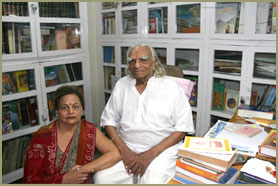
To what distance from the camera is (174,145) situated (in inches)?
69.0

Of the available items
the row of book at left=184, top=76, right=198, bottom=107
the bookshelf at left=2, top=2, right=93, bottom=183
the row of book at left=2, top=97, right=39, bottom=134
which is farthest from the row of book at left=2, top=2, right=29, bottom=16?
the row of book at left=184, top=76, right=198, bottom=107

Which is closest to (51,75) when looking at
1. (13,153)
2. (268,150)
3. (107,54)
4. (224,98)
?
(107,54)

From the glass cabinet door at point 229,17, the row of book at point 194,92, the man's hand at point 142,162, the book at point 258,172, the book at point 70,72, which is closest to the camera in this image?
the book at point 258,172

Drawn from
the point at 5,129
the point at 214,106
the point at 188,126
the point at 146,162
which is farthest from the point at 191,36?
the point at 5,129

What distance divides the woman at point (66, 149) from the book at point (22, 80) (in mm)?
1179

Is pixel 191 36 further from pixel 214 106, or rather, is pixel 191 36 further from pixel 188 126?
pixel 188 126

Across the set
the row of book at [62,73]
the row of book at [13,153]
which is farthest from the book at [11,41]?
the row of book at [13,153]

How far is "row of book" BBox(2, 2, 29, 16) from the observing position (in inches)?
90.6

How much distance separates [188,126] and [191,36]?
1.07m

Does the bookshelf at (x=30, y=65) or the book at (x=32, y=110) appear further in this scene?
the book at (x=32, y=110)

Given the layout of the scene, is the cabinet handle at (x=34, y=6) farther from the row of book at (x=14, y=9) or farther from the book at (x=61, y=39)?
the book at (x=61, y=39)

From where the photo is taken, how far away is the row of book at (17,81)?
239 cm

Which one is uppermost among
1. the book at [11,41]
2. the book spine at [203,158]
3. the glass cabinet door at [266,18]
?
the glass cabinet door at [266,18]

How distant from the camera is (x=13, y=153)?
8.27 feet
